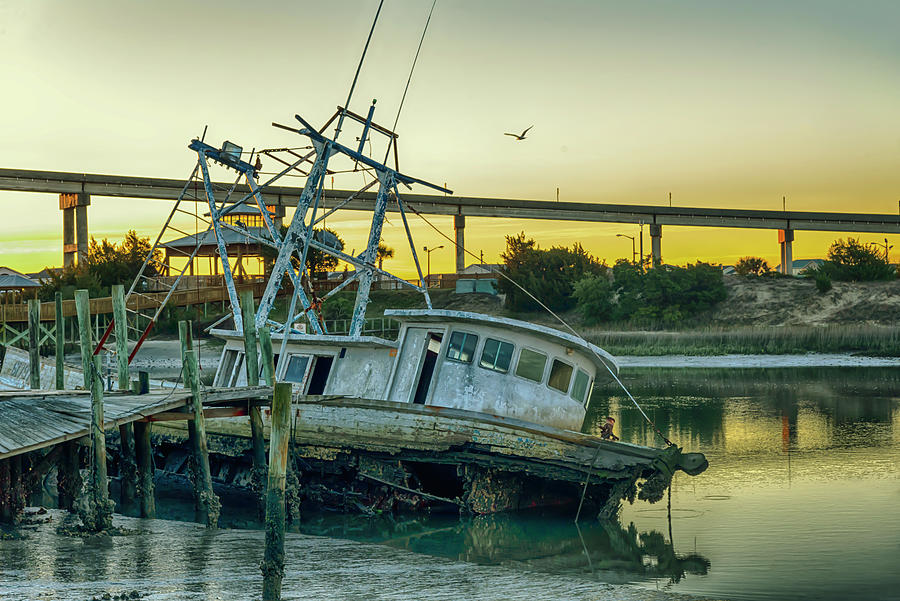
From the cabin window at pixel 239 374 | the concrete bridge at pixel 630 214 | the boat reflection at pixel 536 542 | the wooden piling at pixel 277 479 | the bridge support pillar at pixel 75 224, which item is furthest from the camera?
the concrete bridge at pixel 630 214

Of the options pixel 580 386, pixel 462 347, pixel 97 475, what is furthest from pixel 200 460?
pixel 580 386

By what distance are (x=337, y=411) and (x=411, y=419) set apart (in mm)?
1684

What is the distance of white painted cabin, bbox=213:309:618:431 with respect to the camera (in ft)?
62.0

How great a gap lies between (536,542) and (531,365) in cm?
341

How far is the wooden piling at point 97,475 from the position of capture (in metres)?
15.9

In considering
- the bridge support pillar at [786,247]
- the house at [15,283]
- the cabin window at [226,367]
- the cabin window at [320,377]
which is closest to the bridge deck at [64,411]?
the cabin window at [320,377]

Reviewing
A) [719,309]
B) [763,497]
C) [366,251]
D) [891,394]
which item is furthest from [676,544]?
[719,309]

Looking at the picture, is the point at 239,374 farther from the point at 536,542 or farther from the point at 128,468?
the point at 536,542

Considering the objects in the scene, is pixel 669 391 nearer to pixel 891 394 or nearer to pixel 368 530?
pixel 891 394

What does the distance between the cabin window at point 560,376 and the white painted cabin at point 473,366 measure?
20mm

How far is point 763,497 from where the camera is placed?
2170cm

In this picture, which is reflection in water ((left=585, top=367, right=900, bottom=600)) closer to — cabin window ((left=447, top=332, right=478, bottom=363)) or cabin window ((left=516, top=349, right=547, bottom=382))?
cabin window ((left=516, top=349, right=547, bottom=382))

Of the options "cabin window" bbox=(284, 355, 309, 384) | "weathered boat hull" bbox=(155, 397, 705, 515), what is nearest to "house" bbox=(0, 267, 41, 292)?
"cabin window" bbox=(284, 355, 309, 384)

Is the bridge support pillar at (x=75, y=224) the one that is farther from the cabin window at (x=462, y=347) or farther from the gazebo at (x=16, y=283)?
the cabin window at (x=462, y=347)
